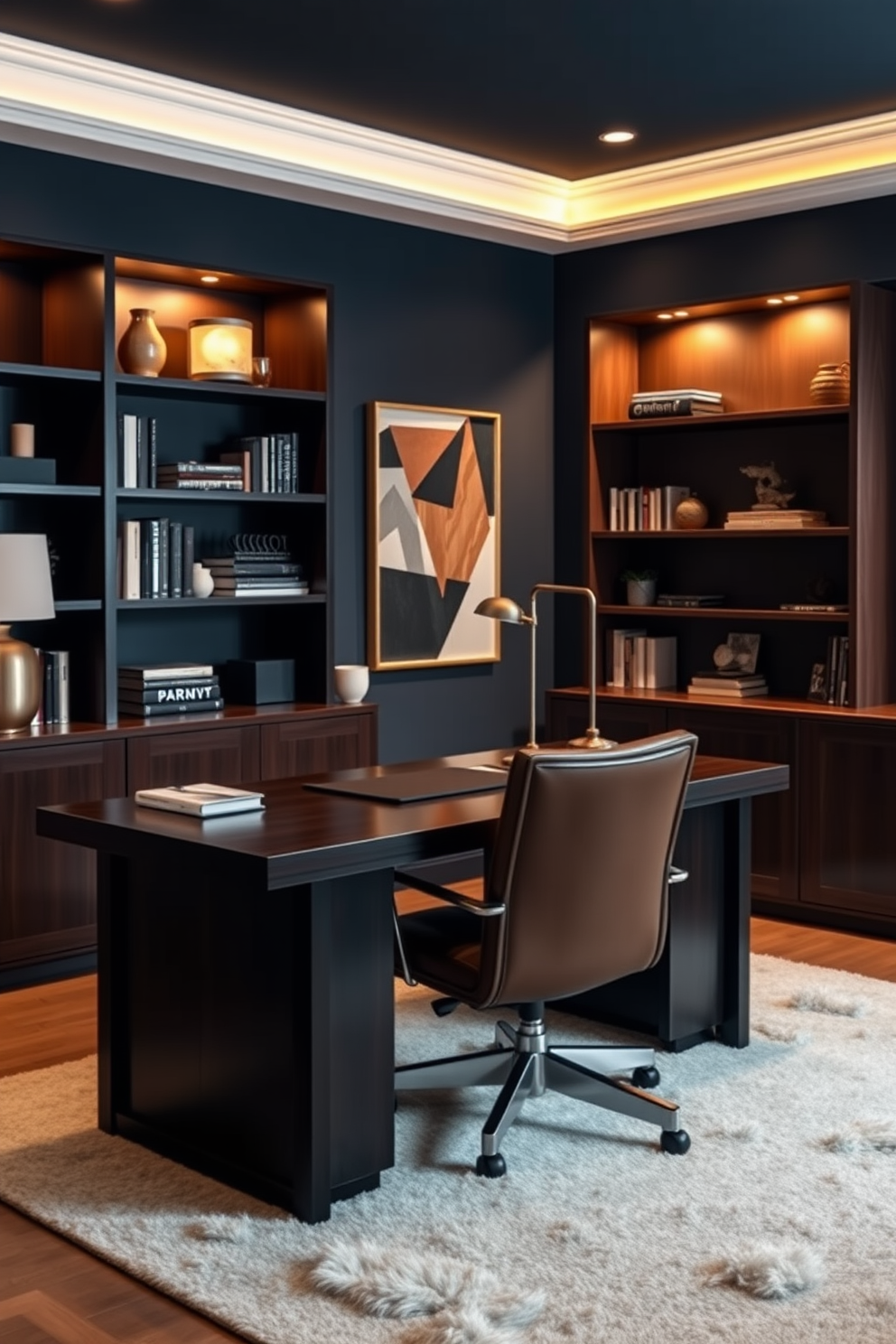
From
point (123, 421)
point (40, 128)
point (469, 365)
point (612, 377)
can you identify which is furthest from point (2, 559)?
point (612, 377)

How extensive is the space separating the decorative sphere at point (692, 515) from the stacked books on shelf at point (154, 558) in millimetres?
1989

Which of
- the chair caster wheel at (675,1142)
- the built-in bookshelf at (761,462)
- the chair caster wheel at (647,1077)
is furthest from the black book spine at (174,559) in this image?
the chair caster wheel at (675,1142)

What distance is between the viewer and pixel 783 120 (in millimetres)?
5305

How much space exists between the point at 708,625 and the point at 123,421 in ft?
8.35

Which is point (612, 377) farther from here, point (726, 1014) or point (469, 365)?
point (726, 1014)

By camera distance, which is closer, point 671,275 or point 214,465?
point 214,465

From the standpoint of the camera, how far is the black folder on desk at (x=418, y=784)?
3.58 metres

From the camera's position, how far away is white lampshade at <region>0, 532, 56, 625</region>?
14.5 ft

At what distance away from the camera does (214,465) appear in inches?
208

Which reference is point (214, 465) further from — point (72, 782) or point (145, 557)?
point (72, 782)

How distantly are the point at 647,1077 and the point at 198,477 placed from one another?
8.46ft

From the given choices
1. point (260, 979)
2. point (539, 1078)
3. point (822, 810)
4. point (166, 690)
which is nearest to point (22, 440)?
point (166, 690)

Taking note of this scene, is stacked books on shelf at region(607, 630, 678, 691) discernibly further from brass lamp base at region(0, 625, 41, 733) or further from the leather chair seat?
the leather chair seat

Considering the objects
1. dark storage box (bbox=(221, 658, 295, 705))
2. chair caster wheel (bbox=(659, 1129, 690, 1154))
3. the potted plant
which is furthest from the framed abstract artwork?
chair caster wheel (bbox=(659, 1129, 690, 1154))
